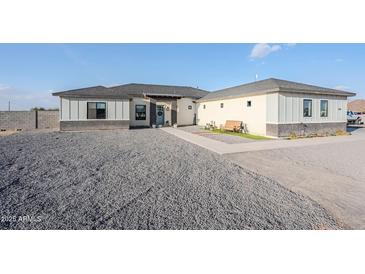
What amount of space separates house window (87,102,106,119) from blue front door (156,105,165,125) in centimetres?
611

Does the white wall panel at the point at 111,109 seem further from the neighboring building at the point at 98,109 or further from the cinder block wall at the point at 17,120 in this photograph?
the cinder block wall at the point at 17,120

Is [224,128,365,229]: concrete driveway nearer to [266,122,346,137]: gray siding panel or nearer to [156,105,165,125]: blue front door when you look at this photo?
[266,122,346,137]: gray siding panel

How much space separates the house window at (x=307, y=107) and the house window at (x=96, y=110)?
14933 millimetres

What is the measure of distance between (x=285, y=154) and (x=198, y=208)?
579 centimetres

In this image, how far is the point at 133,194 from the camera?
3.82 metres

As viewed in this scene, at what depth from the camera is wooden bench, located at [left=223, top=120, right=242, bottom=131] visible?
14.8m

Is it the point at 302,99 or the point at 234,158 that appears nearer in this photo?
the point at 234,158

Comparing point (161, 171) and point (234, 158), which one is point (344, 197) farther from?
point (161, 171)

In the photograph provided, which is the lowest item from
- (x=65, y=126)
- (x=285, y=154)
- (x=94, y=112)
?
(x=285, y=154)

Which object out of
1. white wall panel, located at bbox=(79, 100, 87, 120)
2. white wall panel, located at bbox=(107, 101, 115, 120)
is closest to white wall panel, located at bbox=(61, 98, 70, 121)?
white wall panel, located at bbox=(79, 100, 87, 120)

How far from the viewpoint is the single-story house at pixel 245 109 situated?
12367 millimetres

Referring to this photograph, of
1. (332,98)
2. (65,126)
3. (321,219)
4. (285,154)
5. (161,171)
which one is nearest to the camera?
(321,219)

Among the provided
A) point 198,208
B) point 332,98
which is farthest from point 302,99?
point 198,208

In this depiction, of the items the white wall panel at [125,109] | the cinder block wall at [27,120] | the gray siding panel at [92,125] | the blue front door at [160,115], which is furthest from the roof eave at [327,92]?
the cinder block wall at [27,120]
